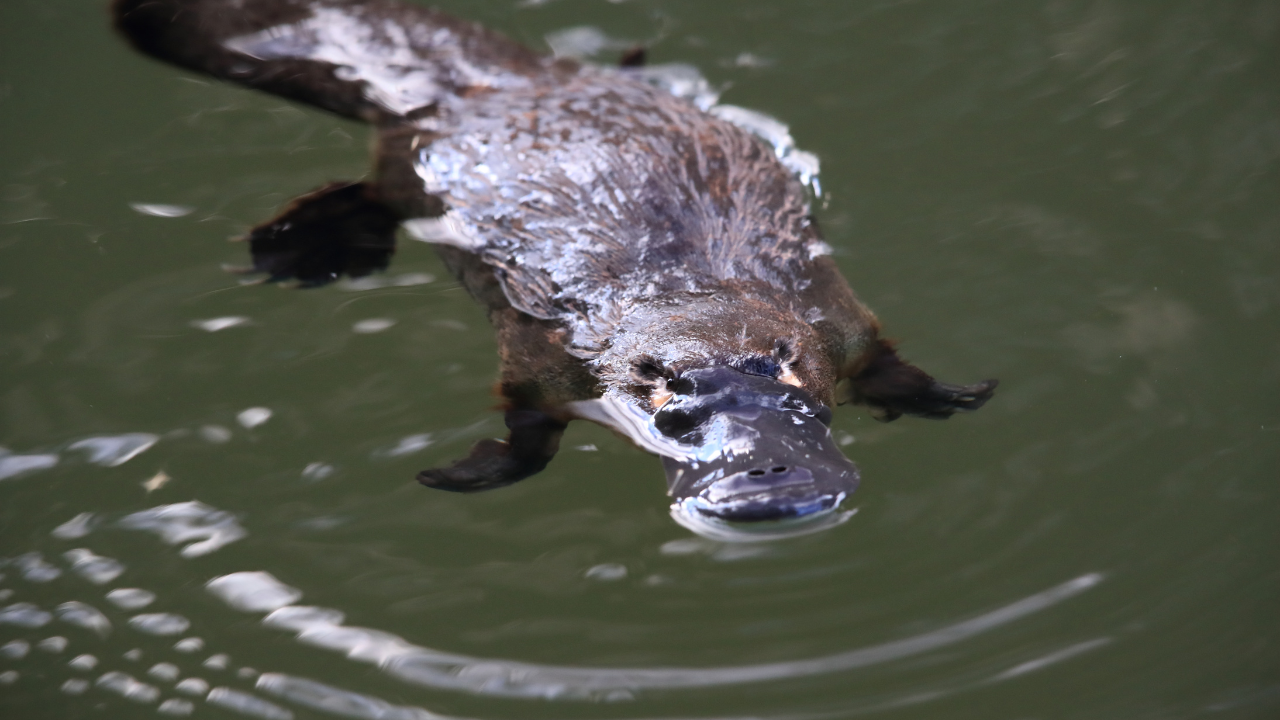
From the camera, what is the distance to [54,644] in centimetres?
259

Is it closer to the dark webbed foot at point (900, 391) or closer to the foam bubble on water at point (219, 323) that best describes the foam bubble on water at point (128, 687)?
the foam bubble on water at point (219, 323)

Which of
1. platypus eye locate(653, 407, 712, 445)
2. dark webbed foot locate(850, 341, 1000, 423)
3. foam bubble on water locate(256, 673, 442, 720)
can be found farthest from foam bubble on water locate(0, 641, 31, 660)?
dark webbed foot locate(850, 341, 1000, 423)

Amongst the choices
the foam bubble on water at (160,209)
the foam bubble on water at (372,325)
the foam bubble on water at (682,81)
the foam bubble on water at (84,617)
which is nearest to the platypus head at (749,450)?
the foam bubble on water at (372,325)

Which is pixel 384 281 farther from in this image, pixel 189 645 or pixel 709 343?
pixel 709 343

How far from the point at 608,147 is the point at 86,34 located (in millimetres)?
2617

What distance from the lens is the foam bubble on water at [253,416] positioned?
304 centimetres

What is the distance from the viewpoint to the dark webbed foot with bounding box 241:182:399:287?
341 centimetres

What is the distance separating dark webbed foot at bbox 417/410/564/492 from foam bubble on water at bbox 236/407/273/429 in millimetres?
588

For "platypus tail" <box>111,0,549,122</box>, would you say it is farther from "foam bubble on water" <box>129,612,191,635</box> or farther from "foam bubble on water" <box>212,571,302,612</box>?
"foam bubble on water" <box>129,612,191,635</box>

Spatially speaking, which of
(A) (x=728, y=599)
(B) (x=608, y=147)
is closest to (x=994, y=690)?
(A) (x=728, y=599)

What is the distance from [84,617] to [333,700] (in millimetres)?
681

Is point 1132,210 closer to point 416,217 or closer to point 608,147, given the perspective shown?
point 608,147

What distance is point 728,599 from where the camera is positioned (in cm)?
265

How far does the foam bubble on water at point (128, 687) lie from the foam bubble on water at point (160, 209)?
1.63 m
